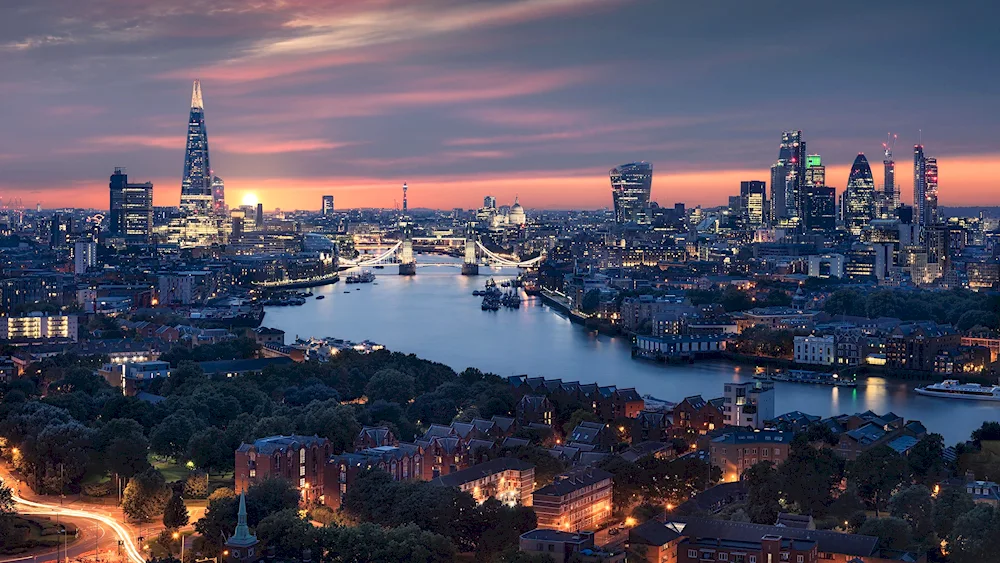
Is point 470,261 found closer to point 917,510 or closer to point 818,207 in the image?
point 818,207

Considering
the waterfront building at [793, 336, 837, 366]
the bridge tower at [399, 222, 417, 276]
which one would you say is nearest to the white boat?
the waterfront building at [793, 336, 837, 366]

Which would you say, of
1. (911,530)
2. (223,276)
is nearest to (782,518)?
(911,530)

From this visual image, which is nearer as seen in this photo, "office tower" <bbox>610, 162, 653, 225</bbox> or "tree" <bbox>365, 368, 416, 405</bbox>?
"tree" <bbox>365, 368, 416, 405</bbox>

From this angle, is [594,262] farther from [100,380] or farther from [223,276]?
[100,380]

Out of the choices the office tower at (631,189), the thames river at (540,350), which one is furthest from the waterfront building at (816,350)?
the office tower at (631,189)

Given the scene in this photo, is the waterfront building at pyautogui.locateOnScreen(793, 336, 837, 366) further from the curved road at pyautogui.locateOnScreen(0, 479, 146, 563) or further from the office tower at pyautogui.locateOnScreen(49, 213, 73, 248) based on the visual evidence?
the office tower at pyautogui.locateOnScreen(49, 213, 73, 248)

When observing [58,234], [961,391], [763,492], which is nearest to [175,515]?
[763,492]
